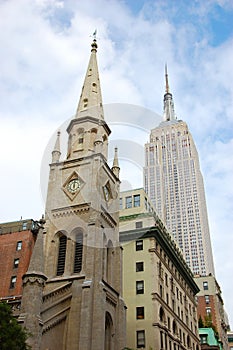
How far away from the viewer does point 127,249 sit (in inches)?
2493

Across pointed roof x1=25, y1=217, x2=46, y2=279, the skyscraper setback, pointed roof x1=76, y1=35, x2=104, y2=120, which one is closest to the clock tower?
pointed roof x1=76, y1=35, x2=104, y2=120

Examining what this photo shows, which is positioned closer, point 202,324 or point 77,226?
point 77,226

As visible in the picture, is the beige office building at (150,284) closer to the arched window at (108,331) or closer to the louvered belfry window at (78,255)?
the arched window at (108,331)

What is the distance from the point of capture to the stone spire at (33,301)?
36406mm

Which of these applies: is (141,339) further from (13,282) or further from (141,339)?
(13,282)

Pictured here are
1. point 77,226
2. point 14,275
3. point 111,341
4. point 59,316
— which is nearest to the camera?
point 59,316

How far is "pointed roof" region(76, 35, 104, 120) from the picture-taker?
6050 centimetres

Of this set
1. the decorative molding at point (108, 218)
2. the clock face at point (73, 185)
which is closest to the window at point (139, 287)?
the decorative molding at point (108, 218)

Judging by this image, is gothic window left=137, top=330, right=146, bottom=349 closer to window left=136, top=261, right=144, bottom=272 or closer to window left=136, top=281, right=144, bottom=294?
window left=136, top=281, right=144, bottom=294

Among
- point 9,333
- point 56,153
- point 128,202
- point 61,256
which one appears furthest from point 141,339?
point 9,333

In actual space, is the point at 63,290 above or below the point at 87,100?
below

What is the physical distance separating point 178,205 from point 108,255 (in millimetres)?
142947

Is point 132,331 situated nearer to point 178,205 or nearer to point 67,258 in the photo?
point 67,258

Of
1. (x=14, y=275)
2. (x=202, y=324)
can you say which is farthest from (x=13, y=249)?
(x=202, y=324)
